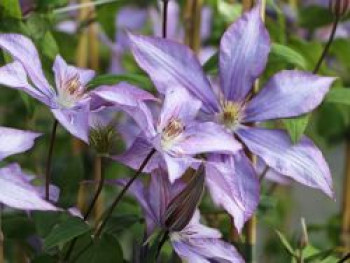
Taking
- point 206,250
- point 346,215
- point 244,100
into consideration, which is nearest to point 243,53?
point 244,100

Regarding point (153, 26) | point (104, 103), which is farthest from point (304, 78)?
point (153, 26)

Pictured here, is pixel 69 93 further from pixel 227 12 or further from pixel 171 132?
pixel 227 12

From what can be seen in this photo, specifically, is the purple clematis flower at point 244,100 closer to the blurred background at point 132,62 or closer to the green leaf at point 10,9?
the blurred background at point 132,62

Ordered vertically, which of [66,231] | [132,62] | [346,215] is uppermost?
[66,231]

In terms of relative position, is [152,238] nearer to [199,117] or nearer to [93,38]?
[199,117]

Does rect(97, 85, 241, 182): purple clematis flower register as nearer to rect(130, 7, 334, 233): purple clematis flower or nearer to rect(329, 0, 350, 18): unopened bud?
rect(130, 7, 334, 233): purple clematis flower
